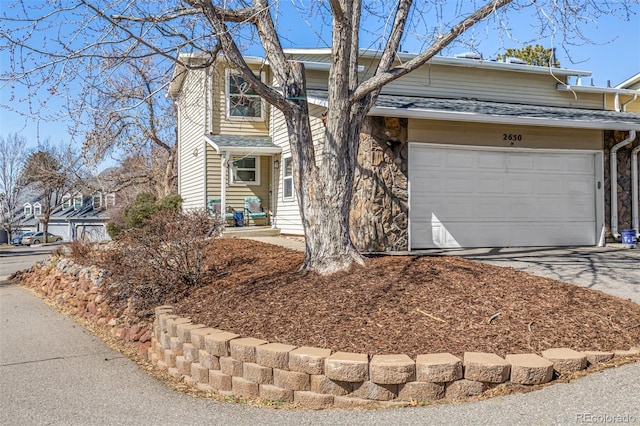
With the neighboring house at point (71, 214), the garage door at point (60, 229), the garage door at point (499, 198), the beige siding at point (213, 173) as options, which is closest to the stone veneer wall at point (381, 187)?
the garage door at point (499, 198)

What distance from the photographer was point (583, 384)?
12.6ft

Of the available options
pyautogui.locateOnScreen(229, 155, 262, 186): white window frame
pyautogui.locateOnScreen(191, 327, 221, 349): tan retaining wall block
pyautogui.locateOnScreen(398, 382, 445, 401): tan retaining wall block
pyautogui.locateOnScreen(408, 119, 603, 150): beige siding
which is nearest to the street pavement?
pyautogui.locateOnScreen(398, 382, 445, 401): tan retaining wall block

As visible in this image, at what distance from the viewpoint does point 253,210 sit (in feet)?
50.9

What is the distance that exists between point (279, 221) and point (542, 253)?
735 cm

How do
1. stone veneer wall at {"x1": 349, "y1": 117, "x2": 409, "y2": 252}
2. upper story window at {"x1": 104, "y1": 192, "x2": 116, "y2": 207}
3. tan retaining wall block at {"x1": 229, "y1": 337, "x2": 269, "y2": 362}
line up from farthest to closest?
upper story window at {"x1": 104, "y1": 192, "x2": 116, "y2": 207} < stone veneer wall at {"x1": 349, "y1": 117, "x2": 409, "y2": 252} < tan retaining wall block at {"x1": 229, "y1": 337, "x2": 269, "y2": 362}

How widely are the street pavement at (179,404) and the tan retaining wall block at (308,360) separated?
32 centimetres

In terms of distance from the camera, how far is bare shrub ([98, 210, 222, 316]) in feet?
22.9

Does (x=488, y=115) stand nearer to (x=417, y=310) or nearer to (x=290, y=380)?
(x=417, y=310)

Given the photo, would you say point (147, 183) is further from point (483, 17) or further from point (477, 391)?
point (477, 391)

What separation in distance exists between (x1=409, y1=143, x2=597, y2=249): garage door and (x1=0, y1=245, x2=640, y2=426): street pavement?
6.50 meters

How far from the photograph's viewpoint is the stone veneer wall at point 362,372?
3811 mm

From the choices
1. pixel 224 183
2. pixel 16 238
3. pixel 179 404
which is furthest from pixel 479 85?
pixel 16 238

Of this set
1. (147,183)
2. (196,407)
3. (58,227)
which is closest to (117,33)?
(196,407)

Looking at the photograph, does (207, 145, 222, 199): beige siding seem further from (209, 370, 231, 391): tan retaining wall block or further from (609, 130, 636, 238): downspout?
(209, 370, 231, 391): tan retaining wall block
